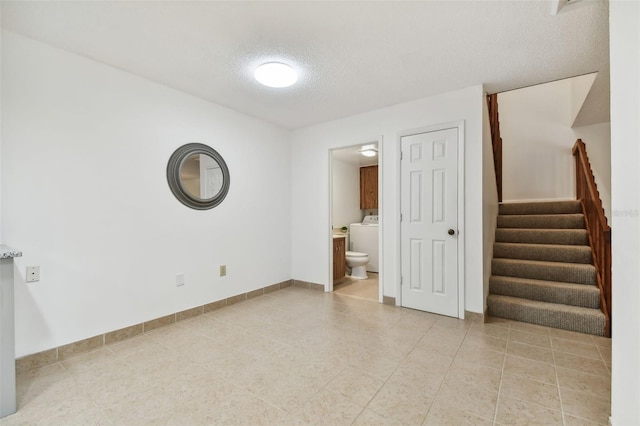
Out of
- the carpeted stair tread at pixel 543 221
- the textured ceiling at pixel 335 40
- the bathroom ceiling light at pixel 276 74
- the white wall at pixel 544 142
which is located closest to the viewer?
the textured ceiling at pixel 335 40

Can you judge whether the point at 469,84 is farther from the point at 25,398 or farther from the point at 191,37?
the point at 25,398

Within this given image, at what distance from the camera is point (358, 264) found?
484 centimetres

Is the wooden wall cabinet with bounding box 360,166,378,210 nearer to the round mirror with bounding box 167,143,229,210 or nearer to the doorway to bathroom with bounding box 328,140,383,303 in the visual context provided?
the doorway to bathroom with bounding box 328,140,383,303

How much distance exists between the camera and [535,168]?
477cm

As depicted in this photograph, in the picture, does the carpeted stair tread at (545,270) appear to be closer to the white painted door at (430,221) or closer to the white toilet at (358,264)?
the white painted door at (430,221)

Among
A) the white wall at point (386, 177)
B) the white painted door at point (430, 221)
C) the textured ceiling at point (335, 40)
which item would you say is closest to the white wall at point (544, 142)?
the textured ceiling at point (335, 40)

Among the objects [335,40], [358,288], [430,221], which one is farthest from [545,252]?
[335,40]

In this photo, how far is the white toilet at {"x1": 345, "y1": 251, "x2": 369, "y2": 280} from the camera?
4.83m

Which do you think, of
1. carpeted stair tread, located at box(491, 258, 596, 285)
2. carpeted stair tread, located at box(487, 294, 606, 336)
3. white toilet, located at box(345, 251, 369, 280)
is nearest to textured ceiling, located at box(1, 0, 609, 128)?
carpeted stair tread, located at box(491, 258, 596, 285)

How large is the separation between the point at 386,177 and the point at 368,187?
2.78m

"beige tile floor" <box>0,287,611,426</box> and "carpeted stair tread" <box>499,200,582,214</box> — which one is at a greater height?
"carpeted stair tread" <box>499,200,582,214</box>

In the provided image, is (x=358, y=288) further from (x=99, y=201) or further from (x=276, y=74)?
(x=99, y=201)

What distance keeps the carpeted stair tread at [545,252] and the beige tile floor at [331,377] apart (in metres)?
1.06

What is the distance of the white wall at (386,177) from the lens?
9.36ft
